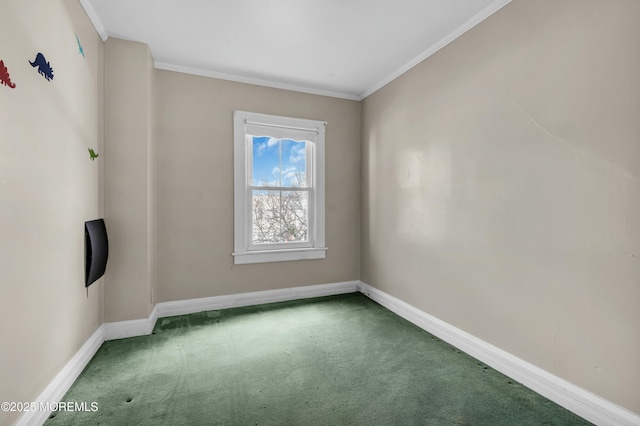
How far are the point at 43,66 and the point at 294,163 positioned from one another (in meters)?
2.52

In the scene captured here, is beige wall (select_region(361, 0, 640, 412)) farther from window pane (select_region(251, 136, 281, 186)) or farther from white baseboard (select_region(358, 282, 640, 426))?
window pane (select_region(251, 136, 281, 186))

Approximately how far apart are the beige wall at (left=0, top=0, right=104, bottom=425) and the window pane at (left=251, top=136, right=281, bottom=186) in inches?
64.7

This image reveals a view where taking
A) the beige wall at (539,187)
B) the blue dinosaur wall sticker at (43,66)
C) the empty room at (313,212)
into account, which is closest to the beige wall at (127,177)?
the empty room at (313,212)

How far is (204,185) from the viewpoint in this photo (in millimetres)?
3398

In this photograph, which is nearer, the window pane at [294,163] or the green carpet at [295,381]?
the green carpet at [295,381]

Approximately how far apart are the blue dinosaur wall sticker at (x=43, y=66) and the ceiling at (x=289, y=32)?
0.87m

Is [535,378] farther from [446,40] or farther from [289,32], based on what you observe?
[289,32]

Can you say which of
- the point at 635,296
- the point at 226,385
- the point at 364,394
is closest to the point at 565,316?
the point at 635,296

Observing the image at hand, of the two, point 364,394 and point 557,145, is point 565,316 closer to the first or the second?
point 557,145

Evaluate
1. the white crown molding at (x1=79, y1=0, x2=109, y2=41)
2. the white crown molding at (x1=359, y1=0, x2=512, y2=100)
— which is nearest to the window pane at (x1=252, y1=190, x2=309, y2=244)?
the white crown molding at (x1=359, y1=0, x2=512, y2=100)

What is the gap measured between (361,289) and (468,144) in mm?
2364

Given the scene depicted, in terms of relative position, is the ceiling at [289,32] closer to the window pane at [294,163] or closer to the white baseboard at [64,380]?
the window pane at [294,163]

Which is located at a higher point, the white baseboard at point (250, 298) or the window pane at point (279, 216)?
the window pane at point (279, 216)

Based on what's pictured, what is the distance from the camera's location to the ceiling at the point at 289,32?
7.47 ft
